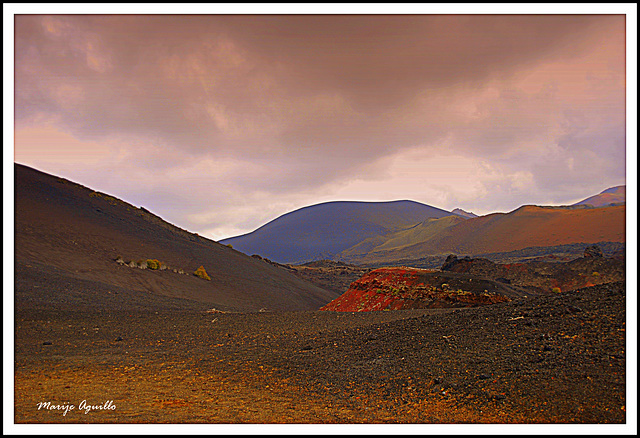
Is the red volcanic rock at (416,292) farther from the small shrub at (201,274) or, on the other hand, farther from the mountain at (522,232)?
the mountain at (522,232)

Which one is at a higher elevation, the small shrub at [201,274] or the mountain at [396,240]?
the mountain at [396,240]

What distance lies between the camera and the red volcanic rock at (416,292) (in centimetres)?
1712

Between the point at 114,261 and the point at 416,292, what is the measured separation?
2000cm

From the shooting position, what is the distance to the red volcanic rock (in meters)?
17.1

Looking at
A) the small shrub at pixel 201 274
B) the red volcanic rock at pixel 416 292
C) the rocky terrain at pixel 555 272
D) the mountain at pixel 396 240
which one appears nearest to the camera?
the red volcanic rock at pixel 416 292

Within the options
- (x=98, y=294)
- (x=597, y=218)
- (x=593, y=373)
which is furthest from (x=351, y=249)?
(x=593, y=373)

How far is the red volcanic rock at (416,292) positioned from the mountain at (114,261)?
7591 millimetres

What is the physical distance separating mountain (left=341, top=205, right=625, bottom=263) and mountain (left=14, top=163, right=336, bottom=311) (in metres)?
74.5

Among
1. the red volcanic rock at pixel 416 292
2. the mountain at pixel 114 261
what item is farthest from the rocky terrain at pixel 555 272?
the mountain at pixel 114 261

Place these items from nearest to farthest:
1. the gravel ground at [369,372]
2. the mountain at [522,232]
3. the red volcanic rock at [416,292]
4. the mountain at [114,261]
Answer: the gravel ground at [369,372], the red volcanic rock at [416,292], the mountain at [114,261], the mountain at [522,232]

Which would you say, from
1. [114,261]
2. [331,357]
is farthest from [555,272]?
[114,261]

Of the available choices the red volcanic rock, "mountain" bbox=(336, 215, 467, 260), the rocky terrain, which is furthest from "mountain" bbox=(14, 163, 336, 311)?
"mountain" bbox=(336, 215, 467, 260)

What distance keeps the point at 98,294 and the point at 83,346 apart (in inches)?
360

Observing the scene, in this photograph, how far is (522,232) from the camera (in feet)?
341
